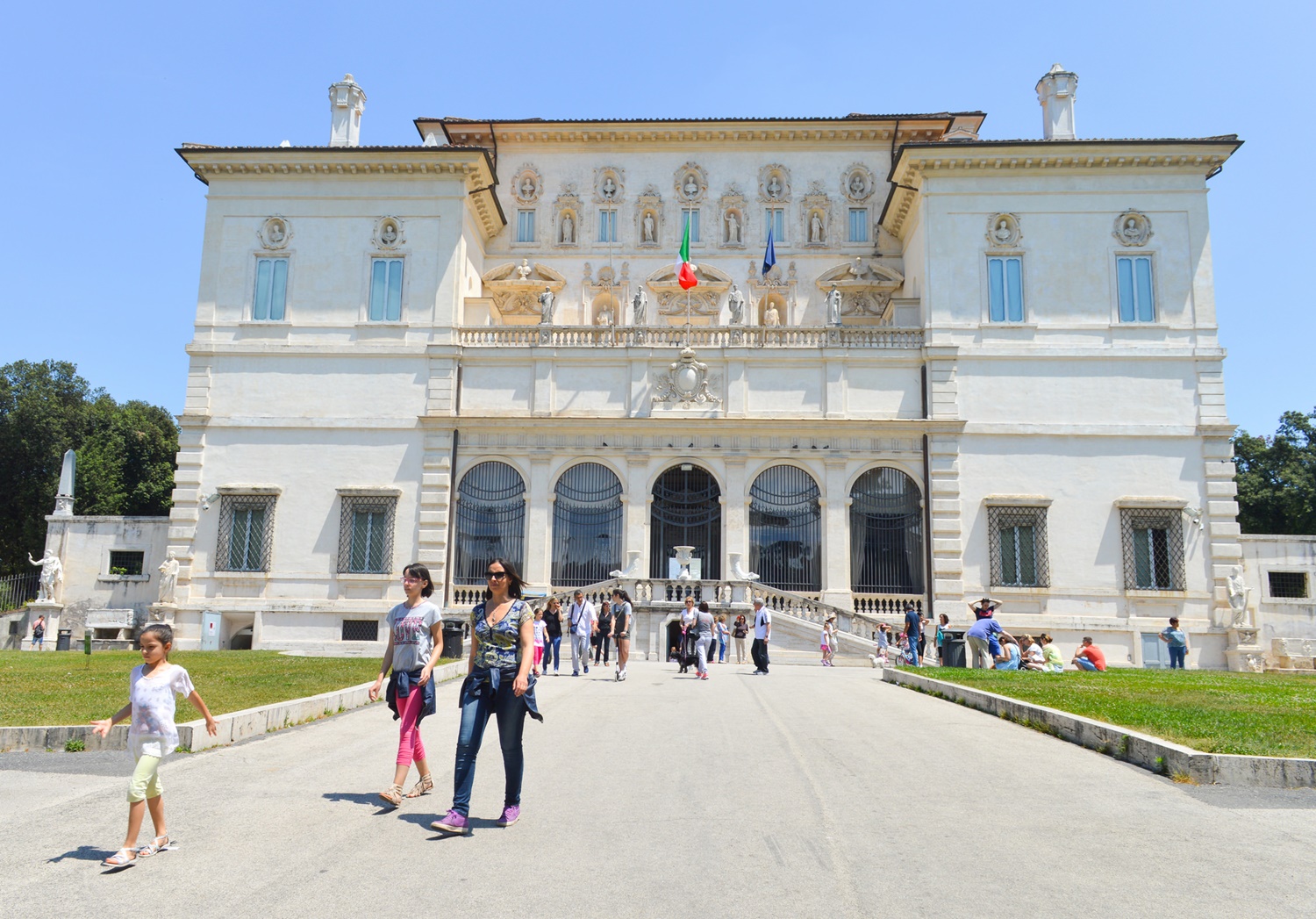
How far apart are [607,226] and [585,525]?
12283mm

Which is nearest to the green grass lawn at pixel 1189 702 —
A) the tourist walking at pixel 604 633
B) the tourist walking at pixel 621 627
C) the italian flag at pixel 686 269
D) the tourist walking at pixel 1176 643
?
the tourist walking at pixel 1176 643

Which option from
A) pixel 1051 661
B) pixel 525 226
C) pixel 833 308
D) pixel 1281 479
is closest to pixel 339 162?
pixel 525 226

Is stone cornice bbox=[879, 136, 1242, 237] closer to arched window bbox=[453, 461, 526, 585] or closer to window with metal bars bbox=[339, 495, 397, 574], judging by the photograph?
arched window bbox=[453, 461, 526, 585]

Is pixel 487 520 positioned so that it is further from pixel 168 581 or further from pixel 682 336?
pixel 168 581

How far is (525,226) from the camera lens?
129 feet

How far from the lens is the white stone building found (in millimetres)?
32281

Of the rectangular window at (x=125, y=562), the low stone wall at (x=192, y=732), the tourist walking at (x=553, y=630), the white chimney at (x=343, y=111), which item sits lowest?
the low stone wall at (x=192, y=732)

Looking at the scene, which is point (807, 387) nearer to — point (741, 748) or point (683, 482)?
point (683, 482)

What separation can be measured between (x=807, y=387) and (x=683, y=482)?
5.17 meters

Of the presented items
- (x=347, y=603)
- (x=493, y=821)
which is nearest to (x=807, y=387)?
(x=347, y=603)

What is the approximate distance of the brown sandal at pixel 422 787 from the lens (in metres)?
8.57

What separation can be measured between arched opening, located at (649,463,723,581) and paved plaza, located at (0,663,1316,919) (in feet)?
70.5

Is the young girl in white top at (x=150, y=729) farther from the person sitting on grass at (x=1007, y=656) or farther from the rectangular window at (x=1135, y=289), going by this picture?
the rectangular window at (x=1135, y=289)

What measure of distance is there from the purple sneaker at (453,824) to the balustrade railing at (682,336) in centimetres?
2786
